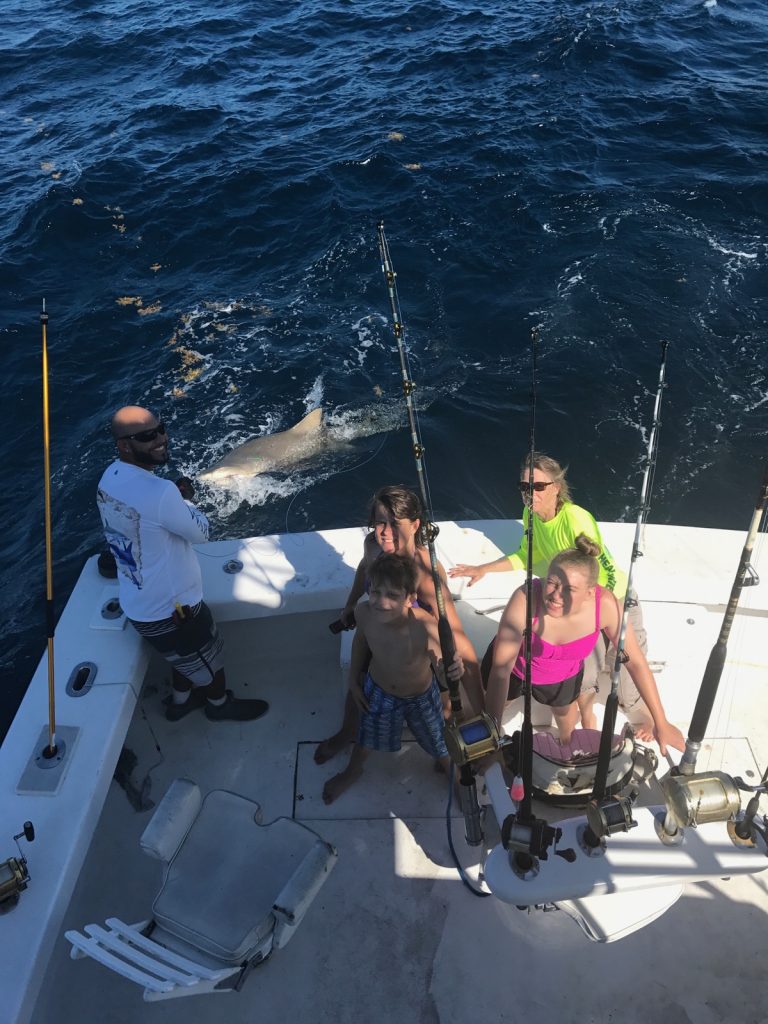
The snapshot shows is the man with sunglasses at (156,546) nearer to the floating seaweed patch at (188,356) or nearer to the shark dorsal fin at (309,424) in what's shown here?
the shark dorsal fin at (309,424)

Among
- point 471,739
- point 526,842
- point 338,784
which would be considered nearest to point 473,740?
point 471,739

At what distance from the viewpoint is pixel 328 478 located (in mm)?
7840

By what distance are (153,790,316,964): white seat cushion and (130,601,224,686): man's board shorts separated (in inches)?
26.3

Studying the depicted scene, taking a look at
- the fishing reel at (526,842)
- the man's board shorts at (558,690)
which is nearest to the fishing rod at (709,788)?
the fishing reel at (526,842)

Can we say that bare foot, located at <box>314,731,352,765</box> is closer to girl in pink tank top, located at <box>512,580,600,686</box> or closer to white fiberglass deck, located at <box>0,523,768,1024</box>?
white fiberglass deck, located at <box>0,523,768,1024</box>

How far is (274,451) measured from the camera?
26.2 ft

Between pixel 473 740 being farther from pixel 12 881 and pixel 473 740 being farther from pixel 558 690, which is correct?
pixel 12 881

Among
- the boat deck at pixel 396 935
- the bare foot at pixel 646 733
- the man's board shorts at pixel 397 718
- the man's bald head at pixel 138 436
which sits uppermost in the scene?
the man's bald head at pixel 138 436

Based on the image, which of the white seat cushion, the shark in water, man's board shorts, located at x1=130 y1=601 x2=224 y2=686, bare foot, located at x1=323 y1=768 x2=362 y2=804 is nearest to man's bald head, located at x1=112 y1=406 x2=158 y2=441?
man's board shorts, located at x1=130 y1=601 x2=224 y2=686

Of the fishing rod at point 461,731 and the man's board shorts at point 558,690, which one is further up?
the fishing rod at point 461,731

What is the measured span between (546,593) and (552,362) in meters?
6.20

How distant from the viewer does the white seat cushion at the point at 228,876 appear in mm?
2727

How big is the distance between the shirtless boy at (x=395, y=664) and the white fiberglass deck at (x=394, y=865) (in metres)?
0.50

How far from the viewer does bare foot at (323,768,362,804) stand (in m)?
3.63
